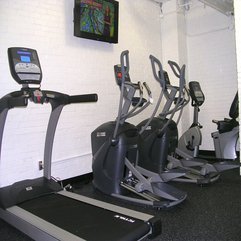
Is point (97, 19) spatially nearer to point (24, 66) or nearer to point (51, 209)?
point (24, 66)

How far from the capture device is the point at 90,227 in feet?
6.48

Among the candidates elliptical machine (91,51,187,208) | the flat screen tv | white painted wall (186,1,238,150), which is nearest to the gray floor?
elliptical machine (91,51,187,208)

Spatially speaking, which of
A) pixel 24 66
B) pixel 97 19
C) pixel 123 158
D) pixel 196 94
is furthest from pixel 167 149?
pixel 24 66

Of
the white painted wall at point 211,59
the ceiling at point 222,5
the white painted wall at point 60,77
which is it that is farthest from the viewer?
the white painted wall at point 211,59

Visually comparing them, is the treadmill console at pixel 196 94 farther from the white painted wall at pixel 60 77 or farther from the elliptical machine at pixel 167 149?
the white painted wall at pixel 60 77

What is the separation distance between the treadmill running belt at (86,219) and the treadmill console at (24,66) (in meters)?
1.13

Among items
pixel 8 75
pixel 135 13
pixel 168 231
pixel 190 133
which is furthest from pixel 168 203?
pixel 135 13

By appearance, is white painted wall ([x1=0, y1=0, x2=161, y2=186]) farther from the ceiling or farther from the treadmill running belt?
the ceiling

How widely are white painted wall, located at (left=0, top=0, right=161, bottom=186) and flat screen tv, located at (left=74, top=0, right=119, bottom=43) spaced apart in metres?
0.14

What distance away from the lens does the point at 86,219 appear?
7.02ft

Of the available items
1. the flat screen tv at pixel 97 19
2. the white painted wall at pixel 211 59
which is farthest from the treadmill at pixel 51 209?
the white painted wall at pixel 211 59

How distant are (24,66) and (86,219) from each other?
4.75 ft

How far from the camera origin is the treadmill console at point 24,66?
8.04 feet

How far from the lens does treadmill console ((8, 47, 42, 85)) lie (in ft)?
8.04
